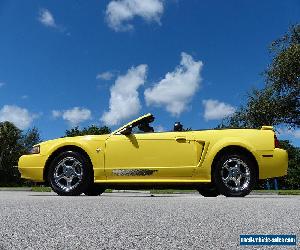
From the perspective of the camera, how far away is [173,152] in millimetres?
8883

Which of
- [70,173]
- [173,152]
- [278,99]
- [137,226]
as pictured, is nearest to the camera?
[137,226]

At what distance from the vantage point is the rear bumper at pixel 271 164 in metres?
8.67

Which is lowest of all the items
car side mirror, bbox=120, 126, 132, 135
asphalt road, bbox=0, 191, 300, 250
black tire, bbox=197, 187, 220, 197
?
asphalt road, bbox=0, 191, 300, 250

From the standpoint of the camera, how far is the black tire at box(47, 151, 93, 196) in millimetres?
8961

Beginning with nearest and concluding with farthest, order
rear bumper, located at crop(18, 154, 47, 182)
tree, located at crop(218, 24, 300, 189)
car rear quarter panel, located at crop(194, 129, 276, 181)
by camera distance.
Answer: car rear quarter panel, located at crop(194, 129, 276, 181)
rear bumper, located at crop(18, 154, 47, 182)
tree, located at crop(218, 24, 300, 189)

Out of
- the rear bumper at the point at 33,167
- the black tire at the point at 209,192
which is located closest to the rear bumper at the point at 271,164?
the black tire at the point at 209,192

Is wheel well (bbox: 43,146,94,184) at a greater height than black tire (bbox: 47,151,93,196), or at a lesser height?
greater

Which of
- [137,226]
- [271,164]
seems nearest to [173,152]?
[271,164]

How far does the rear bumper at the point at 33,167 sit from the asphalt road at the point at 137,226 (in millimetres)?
3116

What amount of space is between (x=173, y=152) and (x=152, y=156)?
0.38 m

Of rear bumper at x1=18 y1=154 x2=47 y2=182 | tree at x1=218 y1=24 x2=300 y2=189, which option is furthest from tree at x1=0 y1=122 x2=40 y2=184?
rear bumper at x1=18 y1=154 x2=47 y2=182

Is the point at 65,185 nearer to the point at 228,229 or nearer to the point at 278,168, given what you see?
the point at 278,168

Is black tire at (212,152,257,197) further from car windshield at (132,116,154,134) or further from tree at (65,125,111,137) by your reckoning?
tree at (65,125,111,137)

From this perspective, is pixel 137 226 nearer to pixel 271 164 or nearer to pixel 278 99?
pixel 271 164
